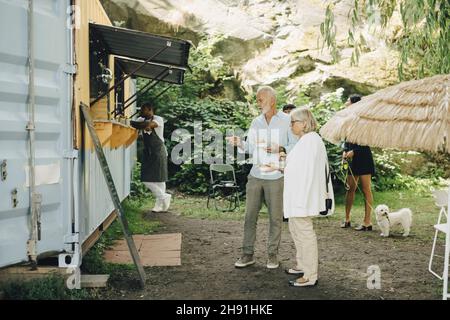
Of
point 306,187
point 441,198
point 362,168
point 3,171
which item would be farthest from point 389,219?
point 3,171

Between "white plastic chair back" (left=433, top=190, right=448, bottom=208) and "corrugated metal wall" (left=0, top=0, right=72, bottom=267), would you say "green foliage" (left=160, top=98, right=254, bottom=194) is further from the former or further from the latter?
"corrugated metal wall" (left=0, top=0, right=72, bottom=267)

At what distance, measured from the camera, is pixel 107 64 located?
6883 millimetres

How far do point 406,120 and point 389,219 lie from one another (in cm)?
313

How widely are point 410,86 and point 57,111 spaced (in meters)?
2.93

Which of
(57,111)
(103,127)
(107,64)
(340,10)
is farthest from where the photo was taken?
(340,10)

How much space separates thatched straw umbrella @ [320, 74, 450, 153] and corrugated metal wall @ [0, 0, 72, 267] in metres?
2.37

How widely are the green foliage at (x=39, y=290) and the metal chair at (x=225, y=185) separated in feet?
18.5

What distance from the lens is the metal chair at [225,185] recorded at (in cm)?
978

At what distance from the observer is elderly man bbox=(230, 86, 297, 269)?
504cm

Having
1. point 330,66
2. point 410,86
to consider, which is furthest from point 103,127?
point 330,66

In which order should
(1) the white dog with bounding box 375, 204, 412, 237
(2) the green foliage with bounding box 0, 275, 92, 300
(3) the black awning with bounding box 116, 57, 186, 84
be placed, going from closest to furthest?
1. (2) the green foliage with bounding box 0, 275, 92, 300
2. (1) the white dog with bounding box 375, 204, 412, 237
3. (3) the black awning with bounding box 116, 57, 186, 84

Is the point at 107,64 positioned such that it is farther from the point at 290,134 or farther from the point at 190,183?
the point at 190,183

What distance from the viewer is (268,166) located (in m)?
5.04

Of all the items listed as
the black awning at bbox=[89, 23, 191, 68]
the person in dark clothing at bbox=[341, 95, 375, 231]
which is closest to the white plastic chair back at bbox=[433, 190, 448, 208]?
the person in dark clothing at bbox=[341, 95, 375, 231]
